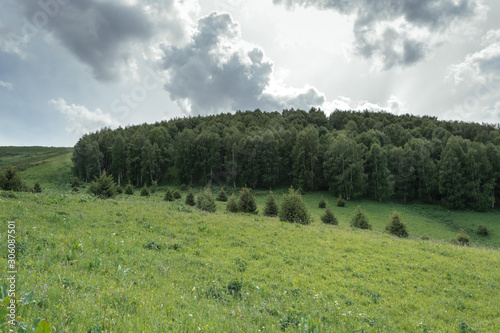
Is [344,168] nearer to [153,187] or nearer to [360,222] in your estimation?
[360,222]

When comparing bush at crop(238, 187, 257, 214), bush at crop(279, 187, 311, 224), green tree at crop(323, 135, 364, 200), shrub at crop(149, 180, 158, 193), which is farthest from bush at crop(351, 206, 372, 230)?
shrub at crop(149, 180, 158, 193)

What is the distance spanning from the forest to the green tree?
285 mm

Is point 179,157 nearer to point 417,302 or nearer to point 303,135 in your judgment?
point 303,135

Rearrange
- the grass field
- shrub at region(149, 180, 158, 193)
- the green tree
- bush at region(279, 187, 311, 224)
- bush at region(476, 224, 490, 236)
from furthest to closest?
the green tree
shrub at region(149, 180, 158, 193)
bush at region(476, 224, 490, 236)
bush at region(279, 187, 311, 224)
the grass field

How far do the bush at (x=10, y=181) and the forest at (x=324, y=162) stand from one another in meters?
59.4

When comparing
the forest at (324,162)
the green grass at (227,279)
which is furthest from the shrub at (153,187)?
the green grass at (227,279)

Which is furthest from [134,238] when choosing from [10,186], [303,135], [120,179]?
[120,179]

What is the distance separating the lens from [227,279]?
884 cm

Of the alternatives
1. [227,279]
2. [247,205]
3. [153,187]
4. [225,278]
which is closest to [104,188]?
[247,205]

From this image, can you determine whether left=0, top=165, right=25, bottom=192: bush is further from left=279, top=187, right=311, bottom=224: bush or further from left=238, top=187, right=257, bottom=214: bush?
left=279, top=187, right=311, bottom=224: bush

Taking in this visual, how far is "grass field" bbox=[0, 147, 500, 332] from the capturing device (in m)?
5.18

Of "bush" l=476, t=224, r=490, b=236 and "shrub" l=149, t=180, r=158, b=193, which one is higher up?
"shrub" l=149, t=180, r=158, b=193

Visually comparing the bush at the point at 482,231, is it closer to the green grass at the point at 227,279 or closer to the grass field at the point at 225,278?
the green grass at the point at 227,279

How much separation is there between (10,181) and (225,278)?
111 ft
